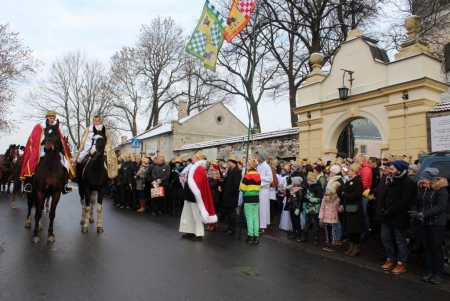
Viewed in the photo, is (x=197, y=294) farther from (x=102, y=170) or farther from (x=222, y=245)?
(x=102, y=170)

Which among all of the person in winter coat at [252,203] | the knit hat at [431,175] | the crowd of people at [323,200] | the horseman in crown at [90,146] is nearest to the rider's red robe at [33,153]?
the horseman in crown at [90,146]

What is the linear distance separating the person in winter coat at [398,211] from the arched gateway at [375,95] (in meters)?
6.45

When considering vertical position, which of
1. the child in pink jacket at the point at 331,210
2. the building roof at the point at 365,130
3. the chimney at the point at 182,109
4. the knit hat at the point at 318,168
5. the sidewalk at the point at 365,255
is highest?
the chimney at the point at 182,109

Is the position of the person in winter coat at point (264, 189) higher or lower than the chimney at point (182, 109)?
lower

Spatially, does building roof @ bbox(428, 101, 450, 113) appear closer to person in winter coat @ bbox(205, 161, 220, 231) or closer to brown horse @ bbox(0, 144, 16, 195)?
person in winter coat @ bbox(205, 161, 220, 231)

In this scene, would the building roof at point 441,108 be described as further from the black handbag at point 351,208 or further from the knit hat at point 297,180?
the black handbag at point 351,208

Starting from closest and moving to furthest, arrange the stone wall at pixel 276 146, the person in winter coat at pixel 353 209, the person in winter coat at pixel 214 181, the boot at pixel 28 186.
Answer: the person in winter coat at pixel 353 209, the boot at pixel 28 186, the person in winter coat at pixel 214 181, the stone wall at pixel 276 146

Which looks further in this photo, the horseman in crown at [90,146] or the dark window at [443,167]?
the horseman in crown at [90,146]

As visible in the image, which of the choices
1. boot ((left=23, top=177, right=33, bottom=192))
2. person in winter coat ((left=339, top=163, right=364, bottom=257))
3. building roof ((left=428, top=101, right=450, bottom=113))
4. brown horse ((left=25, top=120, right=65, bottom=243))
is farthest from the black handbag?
boot ((left=23, top=177, right=33, bottom=192))

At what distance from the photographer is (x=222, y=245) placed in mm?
7719

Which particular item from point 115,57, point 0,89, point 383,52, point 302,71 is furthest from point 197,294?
point 115,57

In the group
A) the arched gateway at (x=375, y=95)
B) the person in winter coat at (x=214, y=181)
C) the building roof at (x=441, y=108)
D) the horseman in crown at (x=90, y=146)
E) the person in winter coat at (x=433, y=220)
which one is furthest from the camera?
the arched gateway at (x=375, y=95)

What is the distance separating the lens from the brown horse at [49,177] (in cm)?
717

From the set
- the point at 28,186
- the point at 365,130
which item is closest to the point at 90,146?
the point at 28,186
